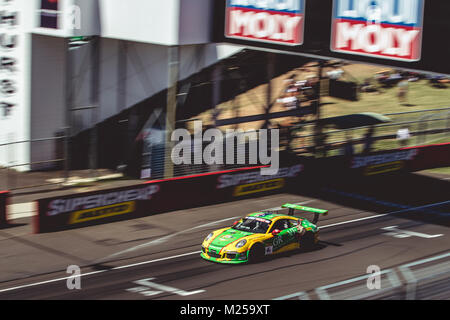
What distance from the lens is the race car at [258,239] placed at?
1853 centimetres

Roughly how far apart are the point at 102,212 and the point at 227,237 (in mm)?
5506

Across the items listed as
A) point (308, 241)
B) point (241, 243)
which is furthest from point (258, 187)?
point (241, 243)

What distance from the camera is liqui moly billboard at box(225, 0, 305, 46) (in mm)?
23703

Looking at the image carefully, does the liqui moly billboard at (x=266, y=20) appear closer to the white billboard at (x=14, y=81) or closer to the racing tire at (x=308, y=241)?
the racing tire at (x=308, y=241)

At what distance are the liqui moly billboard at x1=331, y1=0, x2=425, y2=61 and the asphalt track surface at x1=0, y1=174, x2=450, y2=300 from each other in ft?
17.9

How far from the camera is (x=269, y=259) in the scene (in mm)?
19078

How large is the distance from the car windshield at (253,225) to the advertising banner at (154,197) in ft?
16.4

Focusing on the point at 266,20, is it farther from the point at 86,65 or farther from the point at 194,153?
the point at 86,65

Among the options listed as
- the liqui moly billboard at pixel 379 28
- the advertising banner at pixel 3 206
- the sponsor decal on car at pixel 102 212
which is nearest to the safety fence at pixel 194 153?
the sponsor decal on car at pixel 102 212

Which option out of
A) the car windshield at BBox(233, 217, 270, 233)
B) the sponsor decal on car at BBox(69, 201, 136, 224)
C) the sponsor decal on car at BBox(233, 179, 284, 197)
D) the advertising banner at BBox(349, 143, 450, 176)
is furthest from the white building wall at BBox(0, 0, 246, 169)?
the car windshield at BBox(233, 217, 270, 233)

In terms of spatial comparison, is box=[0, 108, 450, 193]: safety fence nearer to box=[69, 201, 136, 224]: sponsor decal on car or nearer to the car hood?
box=[69, 201, 136, 224]: sponsor decal on car

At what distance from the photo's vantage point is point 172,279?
1756 centimetres

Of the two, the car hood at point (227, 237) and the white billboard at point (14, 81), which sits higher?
the white billboard at point (14, 81)
